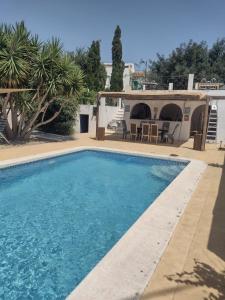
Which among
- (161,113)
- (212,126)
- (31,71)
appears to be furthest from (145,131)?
(31,71)

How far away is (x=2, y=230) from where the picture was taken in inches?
225

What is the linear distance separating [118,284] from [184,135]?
53.6 ft

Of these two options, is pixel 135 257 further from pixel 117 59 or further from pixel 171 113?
pixel 117 59

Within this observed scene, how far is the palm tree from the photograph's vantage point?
1272cm

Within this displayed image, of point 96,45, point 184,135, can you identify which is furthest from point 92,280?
point 96,45

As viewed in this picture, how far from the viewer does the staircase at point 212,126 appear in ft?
60.6

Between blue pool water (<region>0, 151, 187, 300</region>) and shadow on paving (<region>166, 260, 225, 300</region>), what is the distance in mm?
1560

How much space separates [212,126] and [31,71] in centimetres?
1244

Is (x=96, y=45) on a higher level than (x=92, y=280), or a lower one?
higher

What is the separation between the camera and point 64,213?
6.82 m

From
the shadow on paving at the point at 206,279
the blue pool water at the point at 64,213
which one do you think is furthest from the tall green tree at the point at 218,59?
the shadow on paving at the point at 206,279

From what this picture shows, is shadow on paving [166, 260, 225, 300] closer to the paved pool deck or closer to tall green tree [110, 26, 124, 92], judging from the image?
the paved pool deck

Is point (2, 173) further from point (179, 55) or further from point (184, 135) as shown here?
point (179, 55)

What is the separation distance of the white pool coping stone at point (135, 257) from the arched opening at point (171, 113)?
1353cm
